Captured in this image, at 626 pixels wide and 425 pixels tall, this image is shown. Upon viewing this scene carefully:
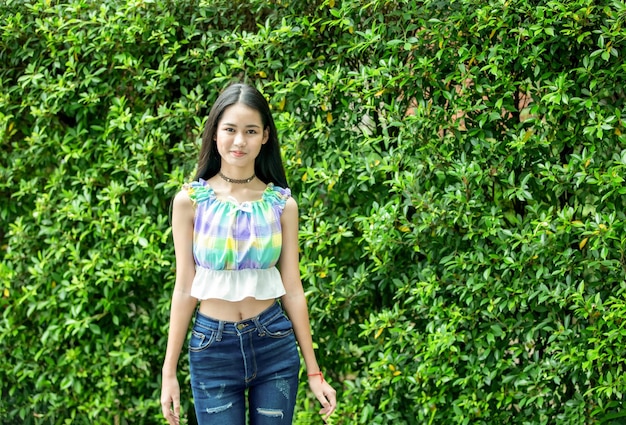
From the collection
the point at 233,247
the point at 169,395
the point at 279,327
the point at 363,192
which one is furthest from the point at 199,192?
the point at 363,192

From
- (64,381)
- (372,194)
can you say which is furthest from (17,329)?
(372,194)

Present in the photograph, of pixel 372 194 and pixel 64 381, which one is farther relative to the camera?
pixel 64 381

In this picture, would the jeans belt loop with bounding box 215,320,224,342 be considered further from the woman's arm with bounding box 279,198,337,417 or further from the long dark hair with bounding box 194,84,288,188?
the long dark hair with bounding box 194,84,288,188

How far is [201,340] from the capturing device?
309cm

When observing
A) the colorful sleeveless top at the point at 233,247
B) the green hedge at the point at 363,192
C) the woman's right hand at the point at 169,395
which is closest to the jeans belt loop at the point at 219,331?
the colorful sleeveless top at the point at 233,247

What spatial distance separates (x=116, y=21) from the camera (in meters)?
4.77

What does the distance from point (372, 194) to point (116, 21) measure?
1.62 m

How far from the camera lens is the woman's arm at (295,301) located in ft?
10.7

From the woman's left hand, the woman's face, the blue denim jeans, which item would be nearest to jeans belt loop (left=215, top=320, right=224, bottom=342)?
the blue denim jeans

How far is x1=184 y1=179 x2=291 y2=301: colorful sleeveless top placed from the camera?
3.15m

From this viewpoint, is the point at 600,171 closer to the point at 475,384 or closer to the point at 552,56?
the point at 552,56

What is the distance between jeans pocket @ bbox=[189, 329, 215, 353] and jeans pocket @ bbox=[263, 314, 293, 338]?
184 millimetres

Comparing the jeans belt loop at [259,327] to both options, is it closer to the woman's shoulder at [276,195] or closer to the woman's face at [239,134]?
the woman's shoulder at [276,195]

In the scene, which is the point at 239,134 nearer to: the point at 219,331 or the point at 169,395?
the point at 219,331
